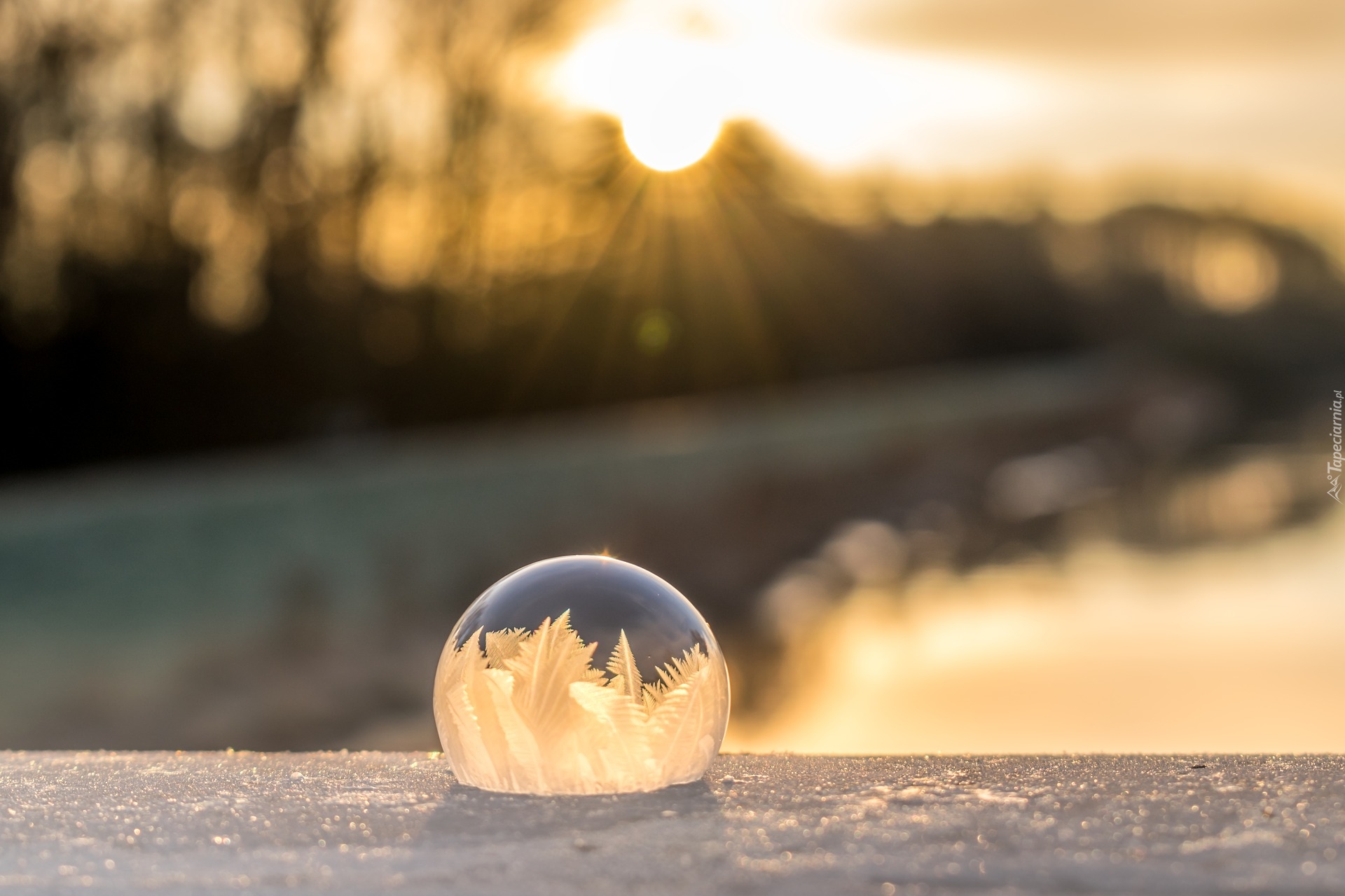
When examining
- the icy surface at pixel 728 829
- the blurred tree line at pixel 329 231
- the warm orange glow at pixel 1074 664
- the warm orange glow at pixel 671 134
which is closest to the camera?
the icy surface at pixel 728 829

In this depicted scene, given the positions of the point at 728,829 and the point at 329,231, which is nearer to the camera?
the point at 728,829

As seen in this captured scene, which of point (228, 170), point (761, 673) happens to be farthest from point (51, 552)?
point (228, 170)

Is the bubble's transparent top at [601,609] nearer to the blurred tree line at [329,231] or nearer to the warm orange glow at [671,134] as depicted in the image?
the warm orange glow at [671,134]

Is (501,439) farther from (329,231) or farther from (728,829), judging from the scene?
(728,829)

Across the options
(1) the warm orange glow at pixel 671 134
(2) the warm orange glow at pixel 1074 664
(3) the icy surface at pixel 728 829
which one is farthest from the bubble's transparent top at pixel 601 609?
(1) the warm orange glow at pixel 671 134

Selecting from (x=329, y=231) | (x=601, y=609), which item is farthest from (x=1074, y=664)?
(x=329, y=231)

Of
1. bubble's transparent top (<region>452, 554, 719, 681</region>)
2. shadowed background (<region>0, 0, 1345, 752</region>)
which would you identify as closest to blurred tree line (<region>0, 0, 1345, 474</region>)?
shadowed background (<region>0, 0, 1345, 752</region>)

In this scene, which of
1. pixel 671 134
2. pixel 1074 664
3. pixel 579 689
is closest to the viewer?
pixel 579 689
